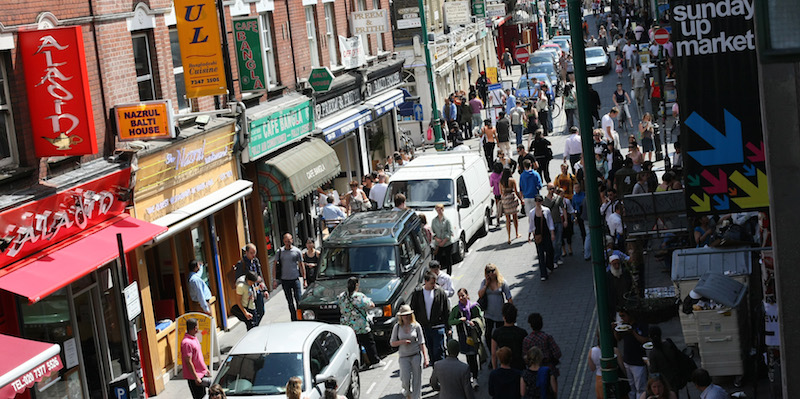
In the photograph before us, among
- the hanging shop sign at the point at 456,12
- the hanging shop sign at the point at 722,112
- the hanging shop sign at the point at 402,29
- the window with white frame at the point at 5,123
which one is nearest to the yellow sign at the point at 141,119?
the window with white frame at the point at 5,123

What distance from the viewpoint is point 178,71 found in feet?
68.5

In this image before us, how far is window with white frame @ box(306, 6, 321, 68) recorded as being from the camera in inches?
1127

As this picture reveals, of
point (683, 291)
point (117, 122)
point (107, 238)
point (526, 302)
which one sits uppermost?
point (117, 122)

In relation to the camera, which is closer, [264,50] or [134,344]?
[134,344]

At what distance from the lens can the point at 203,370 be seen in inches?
611

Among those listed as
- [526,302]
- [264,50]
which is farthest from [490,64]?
[526,302]

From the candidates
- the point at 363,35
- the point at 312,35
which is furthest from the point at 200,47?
the point at 363,35

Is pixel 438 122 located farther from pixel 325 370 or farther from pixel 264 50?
pixel 325 370

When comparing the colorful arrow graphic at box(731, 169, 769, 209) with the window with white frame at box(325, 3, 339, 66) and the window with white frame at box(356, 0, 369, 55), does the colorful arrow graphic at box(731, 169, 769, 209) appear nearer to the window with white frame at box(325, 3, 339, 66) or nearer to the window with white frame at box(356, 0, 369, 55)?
the window with white frame at box(325, 3, 339, 66)

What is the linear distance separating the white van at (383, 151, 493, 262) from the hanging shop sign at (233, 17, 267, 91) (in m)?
3.88

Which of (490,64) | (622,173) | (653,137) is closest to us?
(622,173)

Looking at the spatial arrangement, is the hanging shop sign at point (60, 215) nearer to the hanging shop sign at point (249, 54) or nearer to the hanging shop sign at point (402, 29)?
the hanging shop sign at point (249, 54)

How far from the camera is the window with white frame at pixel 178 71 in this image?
2080 centimetres

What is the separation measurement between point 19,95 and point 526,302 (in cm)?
976
